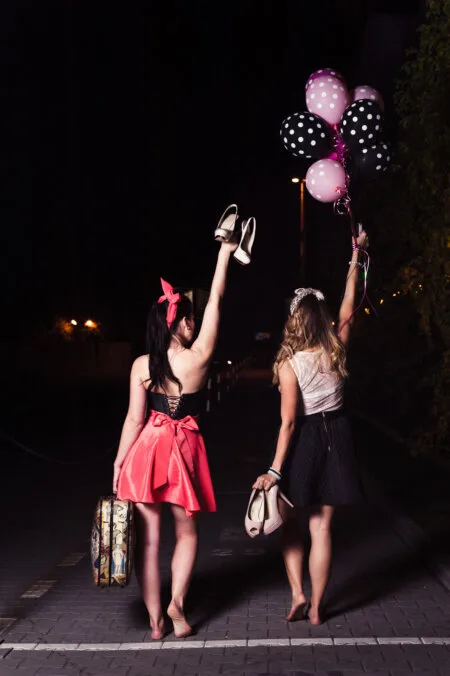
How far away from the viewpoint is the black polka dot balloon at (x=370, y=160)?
7.21 meters

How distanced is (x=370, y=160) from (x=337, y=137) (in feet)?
1.28

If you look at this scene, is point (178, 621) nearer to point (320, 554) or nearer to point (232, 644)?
point (232, 644)

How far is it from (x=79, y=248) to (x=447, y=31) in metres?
48.7

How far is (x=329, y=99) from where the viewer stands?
7.49m

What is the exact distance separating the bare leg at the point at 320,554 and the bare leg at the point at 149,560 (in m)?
0.92

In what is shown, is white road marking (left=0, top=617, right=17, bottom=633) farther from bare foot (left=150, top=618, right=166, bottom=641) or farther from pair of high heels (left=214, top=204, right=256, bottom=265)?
pair of high heels (left=214, top=204, right=256, bottom=265)

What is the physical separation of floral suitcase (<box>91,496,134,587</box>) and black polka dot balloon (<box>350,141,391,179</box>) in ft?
10.4

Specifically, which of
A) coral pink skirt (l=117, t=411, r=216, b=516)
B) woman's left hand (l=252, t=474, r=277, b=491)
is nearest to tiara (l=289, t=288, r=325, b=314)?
coral pink skirt (l=117, t=411, r=216, b=516)

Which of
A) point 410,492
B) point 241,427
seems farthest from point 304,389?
point 241,427

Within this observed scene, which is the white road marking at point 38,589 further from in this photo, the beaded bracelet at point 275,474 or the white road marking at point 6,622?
the beaded bracelet at point 275,474

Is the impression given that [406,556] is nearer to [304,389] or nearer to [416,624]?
[416,624]

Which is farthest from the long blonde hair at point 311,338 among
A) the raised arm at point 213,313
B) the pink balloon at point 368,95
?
the pink balloon at point 368,95

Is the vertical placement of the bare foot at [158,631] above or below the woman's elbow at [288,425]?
below

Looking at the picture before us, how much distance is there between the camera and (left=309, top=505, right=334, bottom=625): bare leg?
591cm
